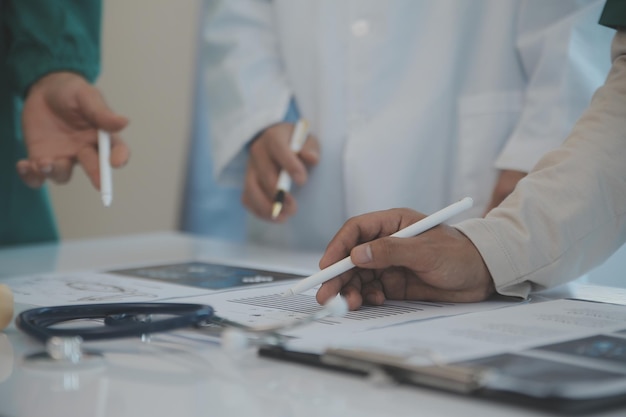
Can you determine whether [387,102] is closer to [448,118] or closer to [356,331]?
[448,118]

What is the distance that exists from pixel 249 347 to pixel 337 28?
764mm

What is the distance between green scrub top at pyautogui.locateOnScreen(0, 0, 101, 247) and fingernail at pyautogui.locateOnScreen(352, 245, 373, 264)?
2.30 ft

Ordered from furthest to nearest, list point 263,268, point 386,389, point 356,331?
1. point 263,268
2. point 356,331
3. point 386,389

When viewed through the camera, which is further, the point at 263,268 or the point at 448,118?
the point at 448,118

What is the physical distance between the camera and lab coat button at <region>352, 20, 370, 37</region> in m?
1.16

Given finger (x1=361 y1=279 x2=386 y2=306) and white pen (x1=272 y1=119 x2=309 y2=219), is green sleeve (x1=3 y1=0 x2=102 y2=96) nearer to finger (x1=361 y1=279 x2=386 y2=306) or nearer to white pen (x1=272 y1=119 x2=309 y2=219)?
white pen (x1=272 y1=119 x2=309 y2=219)

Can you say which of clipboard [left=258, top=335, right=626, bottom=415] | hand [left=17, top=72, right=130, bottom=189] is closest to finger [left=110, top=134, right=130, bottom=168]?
hand [left=17, top=72, right=130, bottom=189]

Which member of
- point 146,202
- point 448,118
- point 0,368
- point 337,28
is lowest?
point 0,368

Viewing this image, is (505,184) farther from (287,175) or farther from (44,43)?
(44,43)

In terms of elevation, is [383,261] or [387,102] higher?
[387,102]

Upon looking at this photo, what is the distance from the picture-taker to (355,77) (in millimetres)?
1172

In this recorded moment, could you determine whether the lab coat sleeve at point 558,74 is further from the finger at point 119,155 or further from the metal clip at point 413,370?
the metal clip at point 413,370

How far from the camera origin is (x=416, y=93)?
1.15 metres

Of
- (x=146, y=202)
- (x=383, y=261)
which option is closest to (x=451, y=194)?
(x=383, y=261)
